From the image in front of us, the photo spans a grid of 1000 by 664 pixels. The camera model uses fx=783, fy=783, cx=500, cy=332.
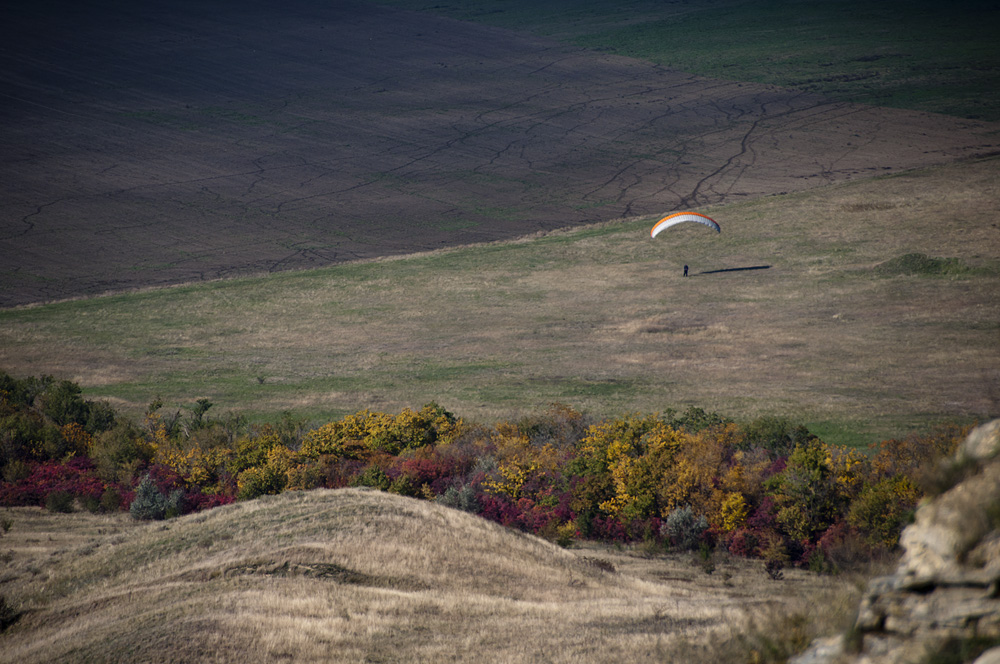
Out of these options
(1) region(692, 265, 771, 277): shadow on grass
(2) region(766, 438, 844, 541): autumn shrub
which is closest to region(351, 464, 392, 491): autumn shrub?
(2) region(766, 438, 844, 541): autumn shrub

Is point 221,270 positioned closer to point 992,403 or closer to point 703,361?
point 703,361

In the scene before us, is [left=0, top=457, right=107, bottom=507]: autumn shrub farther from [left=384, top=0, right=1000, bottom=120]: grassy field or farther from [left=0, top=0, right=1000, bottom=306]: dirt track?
[left=384, top=0, right=1000, bottom=120]: grassy field

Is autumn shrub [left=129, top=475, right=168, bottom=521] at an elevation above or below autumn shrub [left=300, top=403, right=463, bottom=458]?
below

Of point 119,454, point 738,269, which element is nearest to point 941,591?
point 119,454

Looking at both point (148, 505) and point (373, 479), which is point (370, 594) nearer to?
point (373, 479)

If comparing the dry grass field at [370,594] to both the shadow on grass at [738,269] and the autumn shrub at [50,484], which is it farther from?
the shadow on grass at [738,269]

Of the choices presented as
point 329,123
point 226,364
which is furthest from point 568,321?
point 329,123
